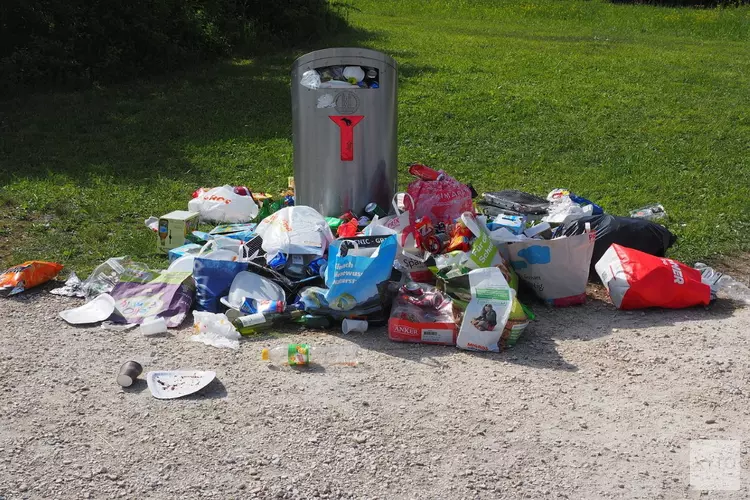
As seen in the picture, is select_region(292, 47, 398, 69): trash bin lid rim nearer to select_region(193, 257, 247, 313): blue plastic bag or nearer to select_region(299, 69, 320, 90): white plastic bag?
select_region(299, 69, 320, 90): white plastic bag

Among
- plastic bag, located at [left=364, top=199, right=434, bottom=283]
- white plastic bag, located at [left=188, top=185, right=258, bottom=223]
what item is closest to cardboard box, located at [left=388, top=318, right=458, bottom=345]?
plastic bag, located at [left=364, top=199, right=434, bottom=283]

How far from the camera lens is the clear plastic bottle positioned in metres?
4.67

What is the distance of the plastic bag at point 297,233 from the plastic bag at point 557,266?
1.12 m

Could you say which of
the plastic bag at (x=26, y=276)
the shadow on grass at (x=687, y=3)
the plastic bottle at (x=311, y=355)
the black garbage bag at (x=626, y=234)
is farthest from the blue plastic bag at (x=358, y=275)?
the shadow on grass at (x=687, y=3)

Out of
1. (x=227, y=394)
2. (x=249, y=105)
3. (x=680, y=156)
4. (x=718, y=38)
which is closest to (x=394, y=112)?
(x=227, y=394)

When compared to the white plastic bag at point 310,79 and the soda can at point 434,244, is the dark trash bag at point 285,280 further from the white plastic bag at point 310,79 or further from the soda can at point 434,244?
the white plastic bag at point 310,79

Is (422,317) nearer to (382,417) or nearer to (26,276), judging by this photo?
(382,417)

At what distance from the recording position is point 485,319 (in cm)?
393

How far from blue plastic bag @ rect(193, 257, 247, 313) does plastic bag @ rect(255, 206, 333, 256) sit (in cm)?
28

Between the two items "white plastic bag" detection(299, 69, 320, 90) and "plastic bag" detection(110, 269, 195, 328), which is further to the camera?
"white plastic bag" detection(299, 69, 320, 90)

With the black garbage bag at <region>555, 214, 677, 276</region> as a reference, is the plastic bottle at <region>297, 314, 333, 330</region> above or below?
below

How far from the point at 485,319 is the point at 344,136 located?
5.60ft

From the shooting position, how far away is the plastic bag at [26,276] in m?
4.68

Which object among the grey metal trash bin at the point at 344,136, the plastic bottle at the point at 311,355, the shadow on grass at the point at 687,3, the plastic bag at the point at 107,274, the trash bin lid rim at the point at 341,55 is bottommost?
the shadow on grass at the point at 687,3
